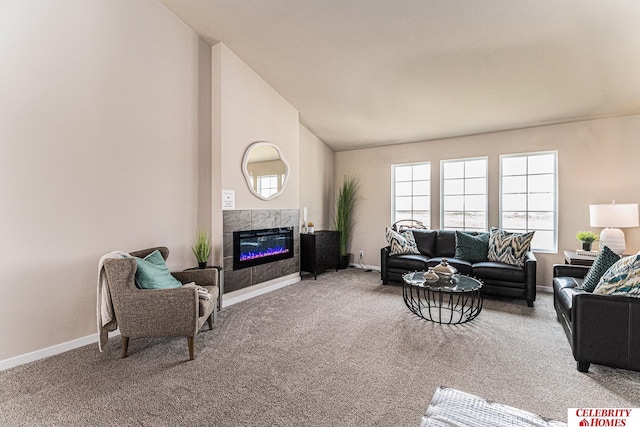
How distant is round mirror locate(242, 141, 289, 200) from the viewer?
421cm

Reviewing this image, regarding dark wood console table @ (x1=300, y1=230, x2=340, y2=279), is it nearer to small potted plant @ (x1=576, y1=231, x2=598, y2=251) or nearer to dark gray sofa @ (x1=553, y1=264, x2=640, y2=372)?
dark gray sofa @ (x1=553, y1=264, x2=640, y2=372)

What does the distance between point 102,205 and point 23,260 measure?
720 mm

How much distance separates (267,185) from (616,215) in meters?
4.55

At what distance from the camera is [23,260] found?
2428mm

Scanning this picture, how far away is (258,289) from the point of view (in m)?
4.30

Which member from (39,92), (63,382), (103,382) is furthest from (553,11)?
(63,382)

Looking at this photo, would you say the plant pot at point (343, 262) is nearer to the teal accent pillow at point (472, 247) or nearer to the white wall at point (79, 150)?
the teal accent pillow at point (472, 247)

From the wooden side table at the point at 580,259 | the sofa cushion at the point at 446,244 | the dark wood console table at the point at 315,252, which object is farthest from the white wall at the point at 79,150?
the wooden side table at the point at 580,259

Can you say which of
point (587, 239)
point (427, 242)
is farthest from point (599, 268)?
point (427, 242)

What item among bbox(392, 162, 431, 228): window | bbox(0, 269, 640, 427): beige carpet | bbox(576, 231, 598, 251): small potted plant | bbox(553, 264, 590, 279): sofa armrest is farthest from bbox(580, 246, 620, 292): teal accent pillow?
bbox(392, 162, 431, 228): window

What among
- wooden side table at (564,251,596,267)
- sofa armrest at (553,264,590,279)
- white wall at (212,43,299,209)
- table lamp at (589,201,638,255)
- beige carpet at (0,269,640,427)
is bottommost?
beige carpet at (0,269,640,427)

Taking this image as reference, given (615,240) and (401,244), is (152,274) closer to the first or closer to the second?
(401,244)

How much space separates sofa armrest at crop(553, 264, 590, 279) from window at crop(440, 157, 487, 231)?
5.49 ft

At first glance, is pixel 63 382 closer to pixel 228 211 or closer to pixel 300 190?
pixel 228 211
